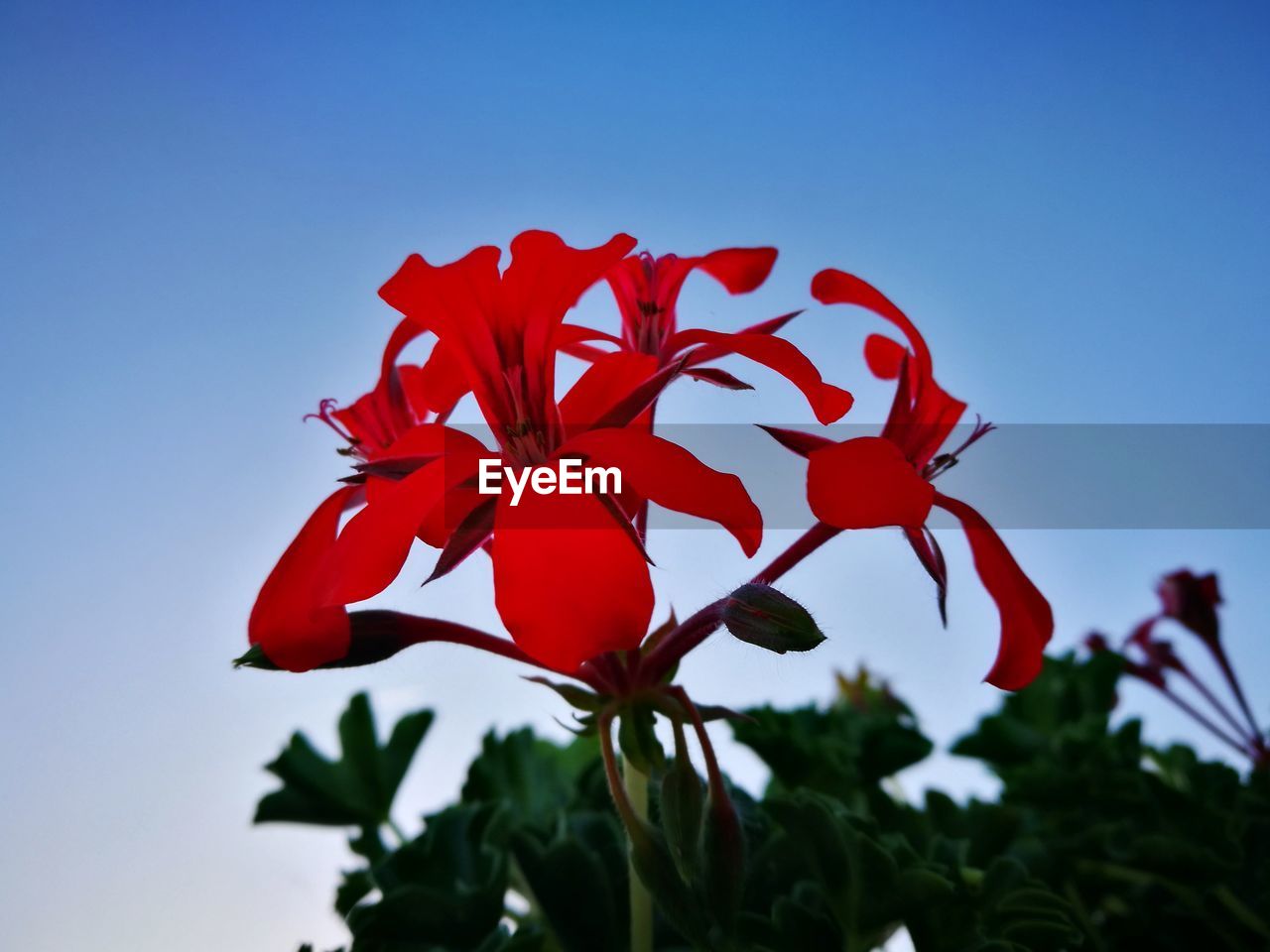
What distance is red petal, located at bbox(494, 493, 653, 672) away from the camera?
1.62 ft

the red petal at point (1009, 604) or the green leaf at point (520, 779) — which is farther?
the green leaf at point (520, 779)

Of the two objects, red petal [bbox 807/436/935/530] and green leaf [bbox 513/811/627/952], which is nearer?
red petal [bbox 807/436/935/530]

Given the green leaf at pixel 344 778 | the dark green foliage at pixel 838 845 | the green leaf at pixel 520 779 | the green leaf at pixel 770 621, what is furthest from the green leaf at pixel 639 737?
the green leaf at pixel 344 778

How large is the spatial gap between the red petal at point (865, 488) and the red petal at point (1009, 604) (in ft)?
0.36

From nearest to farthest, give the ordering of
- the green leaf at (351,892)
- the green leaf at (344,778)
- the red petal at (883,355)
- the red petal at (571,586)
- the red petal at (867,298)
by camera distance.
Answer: the red petal at (571,586), the red petal at (867,298), the red petal at (883,355), the green leaf at (351,892), the green leaf at (344,778)

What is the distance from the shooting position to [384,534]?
0.53m

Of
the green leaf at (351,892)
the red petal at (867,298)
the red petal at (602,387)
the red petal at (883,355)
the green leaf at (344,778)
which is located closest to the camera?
the red petal at (602,387)

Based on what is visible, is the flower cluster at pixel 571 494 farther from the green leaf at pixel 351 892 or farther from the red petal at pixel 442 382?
the green leaf at pixel 351 892

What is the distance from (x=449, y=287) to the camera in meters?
0.60

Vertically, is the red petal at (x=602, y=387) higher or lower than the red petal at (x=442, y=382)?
lower

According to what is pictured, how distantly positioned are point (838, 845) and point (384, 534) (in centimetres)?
47

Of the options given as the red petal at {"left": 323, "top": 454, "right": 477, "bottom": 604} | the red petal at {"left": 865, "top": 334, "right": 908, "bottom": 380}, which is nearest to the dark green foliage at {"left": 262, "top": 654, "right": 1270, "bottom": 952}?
the red petal at {"left": 323, "top": 454, "right": 477, "bottom": 604}

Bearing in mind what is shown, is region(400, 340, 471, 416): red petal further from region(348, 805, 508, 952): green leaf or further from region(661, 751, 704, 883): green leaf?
region(348, 805, 508, 952): green leaf

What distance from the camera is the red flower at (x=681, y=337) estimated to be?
57 cm
